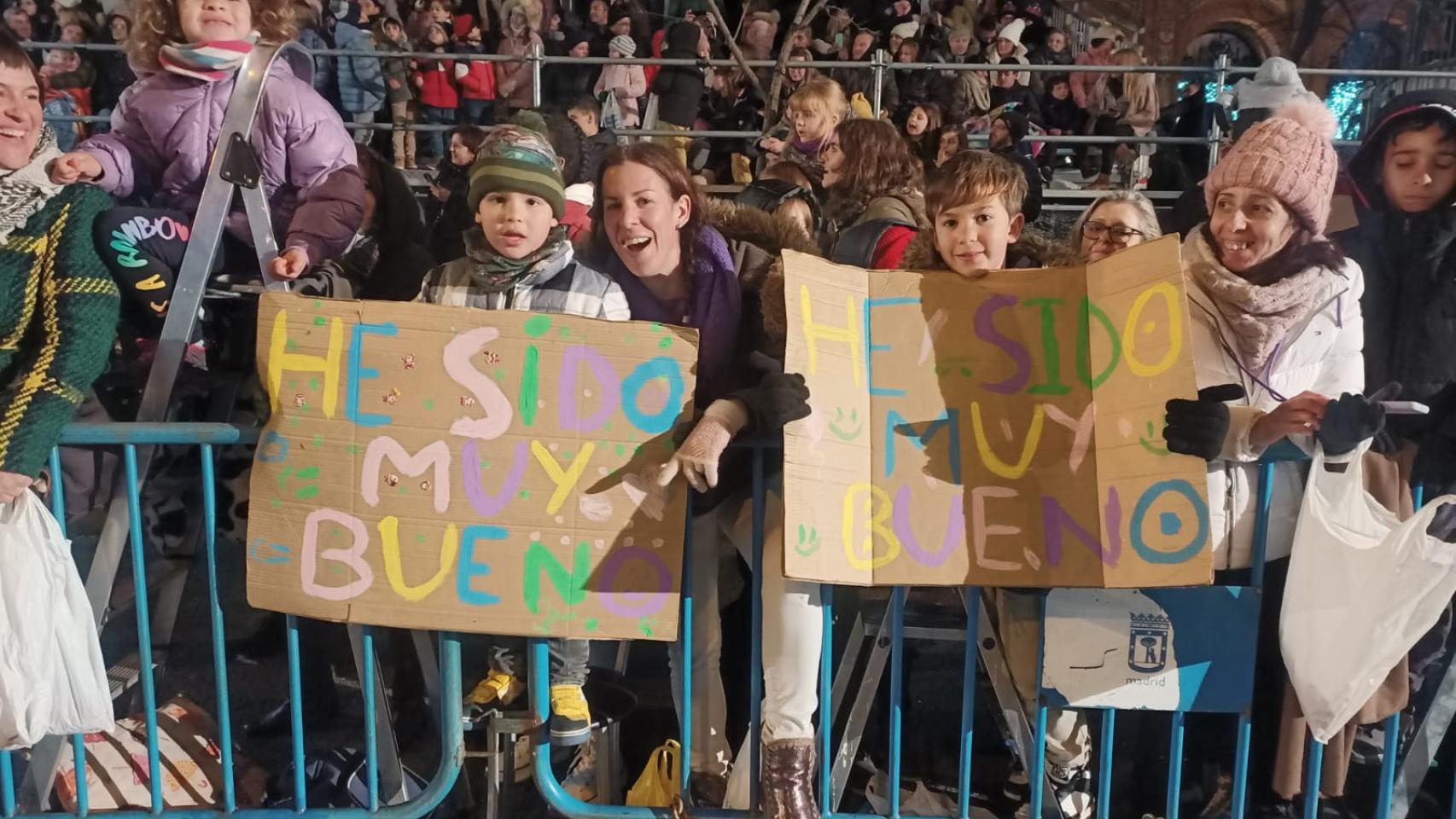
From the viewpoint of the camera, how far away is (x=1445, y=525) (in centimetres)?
200

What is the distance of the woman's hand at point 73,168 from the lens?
2373 mm

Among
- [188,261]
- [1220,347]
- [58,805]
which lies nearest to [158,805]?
[58,805]

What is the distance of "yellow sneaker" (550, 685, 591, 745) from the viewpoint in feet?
7.52

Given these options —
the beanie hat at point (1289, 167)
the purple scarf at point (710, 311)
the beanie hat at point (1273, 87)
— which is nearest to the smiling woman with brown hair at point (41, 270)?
the purple scarf at point (710, 311)

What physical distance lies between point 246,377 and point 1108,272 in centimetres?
224

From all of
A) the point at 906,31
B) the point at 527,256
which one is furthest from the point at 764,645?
the point at 906,31

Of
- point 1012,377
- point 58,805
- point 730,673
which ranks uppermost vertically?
point 1012,377

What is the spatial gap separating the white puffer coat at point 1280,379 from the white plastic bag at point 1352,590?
0.36ft

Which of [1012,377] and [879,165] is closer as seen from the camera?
[1012,377]

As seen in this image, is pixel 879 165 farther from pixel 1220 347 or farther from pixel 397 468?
pixel 397 468

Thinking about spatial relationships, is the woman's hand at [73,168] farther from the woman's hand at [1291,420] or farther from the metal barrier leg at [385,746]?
the woman's hand at [1291,420]

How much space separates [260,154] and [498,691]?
145 cm

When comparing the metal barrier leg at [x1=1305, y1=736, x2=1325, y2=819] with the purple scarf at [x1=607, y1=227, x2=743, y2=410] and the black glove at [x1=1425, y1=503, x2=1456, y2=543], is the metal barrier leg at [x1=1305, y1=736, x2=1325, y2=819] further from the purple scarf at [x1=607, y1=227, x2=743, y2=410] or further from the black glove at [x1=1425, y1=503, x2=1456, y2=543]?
the purple scarf at [x1=607, y1=227, x2=743, y2=410]

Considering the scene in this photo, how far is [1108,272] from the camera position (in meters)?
2.07
